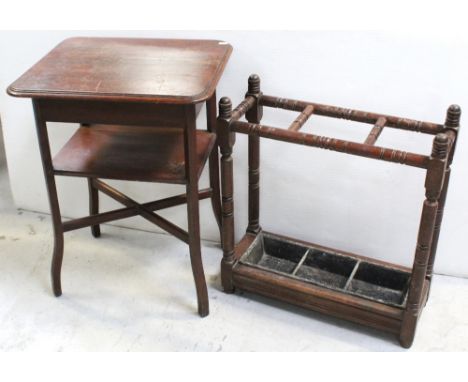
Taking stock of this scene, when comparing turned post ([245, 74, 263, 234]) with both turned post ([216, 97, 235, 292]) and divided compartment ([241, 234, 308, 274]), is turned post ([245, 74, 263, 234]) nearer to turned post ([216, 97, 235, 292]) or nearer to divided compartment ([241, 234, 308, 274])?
divided compartment ([241, 234, 308, 274])

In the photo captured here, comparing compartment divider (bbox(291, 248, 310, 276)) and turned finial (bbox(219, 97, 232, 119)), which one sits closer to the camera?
turned finial (bbox(219, 97, 232, 119))

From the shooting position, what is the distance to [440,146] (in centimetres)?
188

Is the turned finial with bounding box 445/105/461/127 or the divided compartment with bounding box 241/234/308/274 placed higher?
the turned finial with bounding box 445/105/461/127

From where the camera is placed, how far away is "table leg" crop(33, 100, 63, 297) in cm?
215

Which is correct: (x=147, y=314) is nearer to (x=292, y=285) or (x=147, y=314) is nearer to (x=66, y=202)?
(x=292, y=285)

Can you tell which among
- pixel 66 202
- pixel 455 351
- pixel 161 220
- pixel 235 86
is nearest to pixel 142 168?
pixel 161 220

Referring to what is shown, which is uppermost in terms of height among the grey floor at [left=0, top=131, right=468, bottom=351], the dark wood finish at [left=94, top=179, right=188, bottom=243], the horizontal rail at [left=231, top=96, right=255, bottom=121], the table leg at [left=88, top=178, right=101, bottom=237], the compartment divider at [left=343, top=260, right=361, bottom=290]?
the horizontal rail at [left=231, top=96, right=255, bottom=121]

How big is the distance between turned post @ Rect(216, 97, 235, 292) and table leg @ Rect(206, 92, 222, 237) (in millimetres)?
293

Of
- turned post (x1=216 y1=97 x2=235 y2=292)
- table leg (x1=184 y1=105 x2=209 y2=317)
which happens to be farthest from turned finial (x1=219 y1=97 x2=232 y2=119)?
table leg (x1=184 y1=105 x2=209 y2=317)

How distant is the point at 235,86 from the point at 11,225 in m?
1.34

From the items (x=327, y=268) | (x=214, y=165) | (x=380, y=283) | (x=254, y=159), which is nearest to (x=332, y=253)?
(x=327, y=268)

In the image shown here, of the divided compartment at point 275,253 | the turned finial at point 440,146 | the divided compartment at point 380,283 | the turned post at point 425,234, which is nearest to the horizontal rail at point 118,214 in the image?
the divided compartment at point 275,253

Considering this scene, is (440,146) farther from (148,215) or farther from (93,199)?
(93,199)

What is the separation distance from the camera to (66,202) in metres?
3.08
